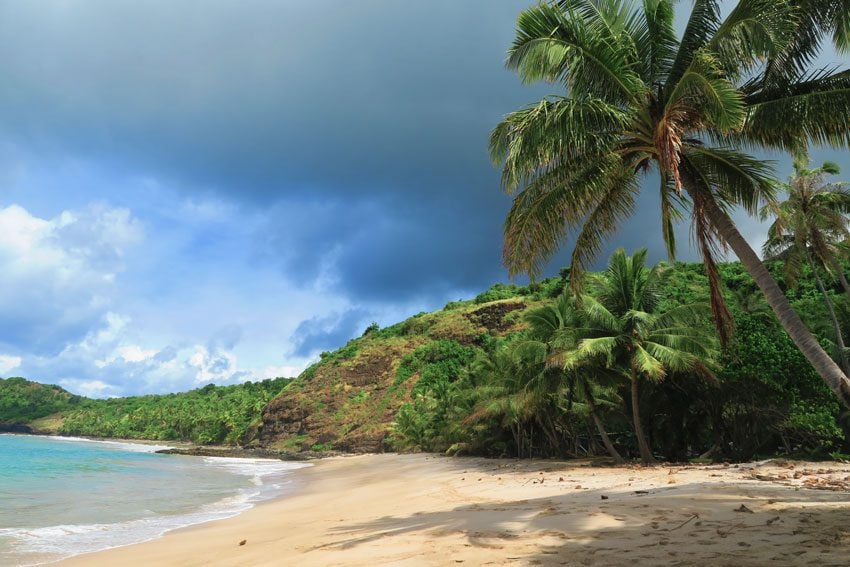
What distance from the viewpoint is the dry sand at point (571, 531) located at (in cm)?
510

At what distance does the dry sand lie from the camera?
5.10 m

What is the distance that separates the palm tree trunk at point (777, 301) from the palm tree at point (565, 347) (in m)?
9.06

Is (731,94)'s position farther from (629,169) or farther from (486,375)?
(486,375)

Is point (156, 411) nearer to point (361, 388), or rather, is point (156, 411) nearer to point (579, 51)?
point (361, 388)

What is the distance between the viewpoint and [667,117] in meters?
8.07

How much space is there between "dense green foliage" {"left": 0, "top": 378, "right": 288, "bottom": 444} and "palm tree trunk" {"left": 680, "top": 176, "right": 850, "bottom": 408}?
7954 cm

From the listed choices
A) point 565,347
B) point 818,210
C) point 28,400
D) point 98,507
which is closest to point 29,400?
point 28,400

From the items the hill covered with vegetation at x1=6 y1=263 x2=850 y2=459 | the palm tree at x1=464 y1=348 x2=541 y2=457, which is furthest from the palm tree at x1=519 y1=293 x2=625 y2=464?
the palm tree at x1=464 y1=348 x2=541 y2=457

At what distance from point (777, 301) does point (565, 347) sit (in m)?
10.5

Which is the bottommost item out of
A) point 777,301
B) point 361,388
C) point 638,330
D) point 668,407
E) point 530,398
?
point 668,407

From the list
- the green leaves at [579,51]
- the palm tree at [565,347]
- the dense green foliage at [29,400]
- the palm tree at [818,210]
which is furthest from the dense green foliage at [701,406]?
the dense green foliage at [29,400]

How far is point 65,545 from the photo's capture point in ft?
32.8

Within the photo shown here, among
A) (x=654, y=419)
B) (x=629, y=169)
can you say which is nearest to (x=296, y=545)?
(x=629, y=169)

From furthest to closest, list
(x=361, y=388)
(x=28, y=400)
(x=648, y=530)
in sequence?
(x=28, y=400), (x=361, y=388), (x=648, y=530)
